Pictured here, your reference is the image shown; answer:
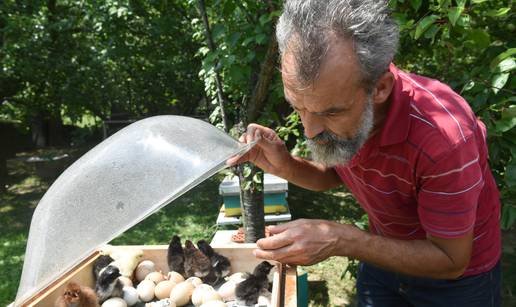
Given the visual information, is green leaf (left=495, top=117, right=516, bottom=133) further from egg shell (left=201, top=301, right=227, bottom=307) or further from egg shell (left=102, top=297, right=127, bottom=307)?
egg shell (left=102, top=297, right=127, bottom=307)

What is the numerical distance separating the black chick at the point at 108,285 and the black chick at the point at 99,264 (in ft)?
0.27

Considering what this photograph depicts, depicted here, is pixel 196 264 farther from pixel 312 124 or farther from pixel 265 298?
pixel 312 124

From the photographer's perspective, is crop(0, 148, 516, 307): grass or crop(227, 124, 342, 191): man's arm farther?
crop(0, 148, 516, 307): grass

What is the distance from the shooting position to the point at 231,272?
1.82m

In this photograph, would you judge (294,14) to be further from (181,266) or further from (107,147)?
(181,266)

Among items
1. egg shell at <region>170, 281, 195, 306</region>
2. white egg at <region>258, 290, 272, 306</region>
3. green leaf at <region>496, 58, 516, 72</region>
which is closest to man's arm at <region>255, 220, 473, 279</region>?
white egg at <region>258, 290, 272, 306</region>

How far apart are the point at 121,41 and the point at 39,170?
3.12 metres

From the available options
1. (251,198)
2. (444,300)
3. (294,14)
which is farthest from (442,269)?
(251,198)

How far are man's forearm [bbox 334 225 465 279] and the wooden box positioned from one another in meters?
0.32

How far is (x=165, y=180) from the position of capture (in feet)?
3.28

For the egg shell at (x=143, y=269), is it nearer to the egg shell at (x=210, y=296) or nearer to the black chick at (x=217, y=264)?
the black chick at (x=217, y=264)

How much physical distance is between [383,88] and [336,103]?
0.68 ft

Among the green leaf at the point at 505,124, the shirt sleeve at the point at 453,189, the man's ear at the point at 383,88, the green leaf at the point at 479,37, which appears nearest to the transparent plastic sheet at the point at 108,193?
the man's ear at the point at 383,88

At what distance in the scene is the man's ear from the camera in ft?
4.08
